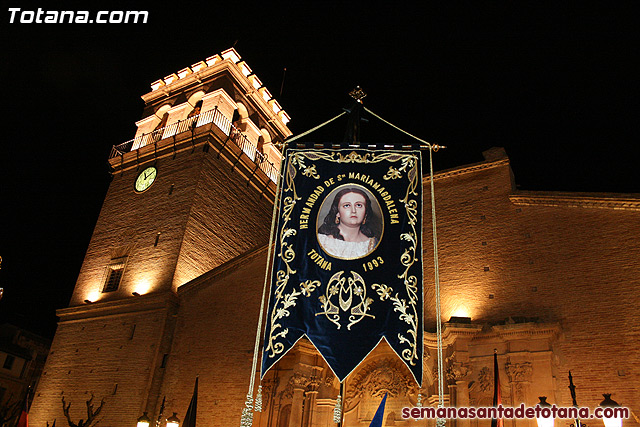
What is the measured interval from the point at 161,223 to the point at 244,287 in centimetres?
635

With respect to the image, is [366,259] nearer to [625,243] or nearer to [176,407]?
[625,243]

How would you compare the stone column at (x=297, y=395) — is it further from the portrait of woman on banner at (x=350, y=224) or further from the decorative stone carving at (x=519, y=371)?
the portrait of woman on banner at (x=350, y=224)

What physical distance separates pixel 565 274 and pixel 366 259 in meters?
8.01

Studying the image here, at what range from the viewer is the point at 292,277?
32.0 ft

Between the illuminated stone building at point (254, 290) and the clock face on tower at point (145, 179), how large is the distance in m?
0.15

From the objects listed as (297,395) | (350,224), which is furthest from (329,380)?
(350,224)

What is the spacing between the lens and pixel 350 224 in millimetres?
9922

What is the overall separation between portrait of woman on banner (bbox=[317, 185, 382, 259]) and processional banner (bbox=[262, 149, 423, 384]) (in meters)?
0.02

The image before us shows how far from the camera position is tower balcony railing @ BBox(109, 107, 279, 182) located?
26891 millimetres

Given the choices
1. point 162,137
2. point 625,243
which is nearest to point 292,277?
point 625,243

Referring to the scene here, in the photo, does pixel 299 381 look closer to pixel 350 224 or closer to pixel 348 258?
pixel 348 258

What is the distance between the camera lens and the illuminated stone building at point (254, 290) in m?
13.4

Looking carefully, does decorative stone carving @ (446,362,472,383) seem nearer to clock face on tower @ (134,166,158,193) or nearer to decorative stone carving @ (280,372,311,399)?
decorative stone carving @ (280,372,311,399)

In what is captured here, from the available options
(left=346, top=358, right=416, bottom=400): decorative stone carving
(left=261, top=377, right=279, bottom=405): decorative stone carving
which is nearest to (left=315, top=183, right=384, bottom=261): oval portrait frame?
(left=346, top=358, right=416, bottom=400): decorative stone carving
